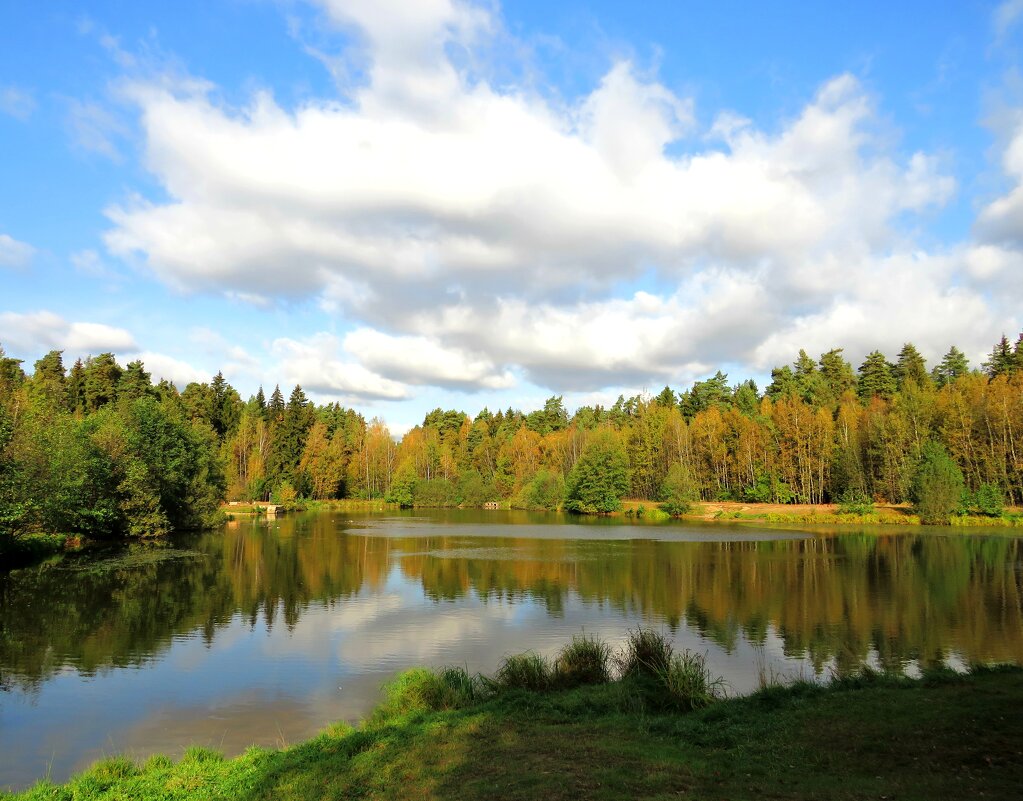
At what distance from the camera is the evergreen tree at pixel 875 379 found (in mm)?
87812

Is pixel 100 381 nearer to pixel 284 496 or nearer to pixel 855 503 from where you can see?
pixel 284 496

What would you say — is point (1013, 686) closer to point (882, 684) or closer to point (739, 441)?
point (882, 684)

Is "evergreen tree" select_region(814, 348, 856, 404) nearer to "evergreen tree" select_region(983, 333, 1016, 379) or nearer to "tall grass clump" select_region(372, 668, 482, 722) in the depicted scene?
"evergreen tree" select_region(983, 333, 1016, 379)

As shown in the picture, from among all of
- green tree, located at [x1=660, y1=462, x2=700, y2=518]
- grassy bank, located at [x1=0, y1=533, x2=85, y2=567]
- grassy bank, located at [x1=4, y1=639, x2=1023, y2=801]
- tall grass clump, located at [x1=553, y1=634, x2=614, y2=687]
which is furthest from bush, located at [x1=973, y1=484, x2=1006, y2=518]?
grassy bank, located at [x1=0, y1=533, x2=85, y2=567]

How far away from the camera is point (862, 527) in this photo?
59.6m

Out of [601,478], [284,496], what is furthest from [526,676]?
[284,496]

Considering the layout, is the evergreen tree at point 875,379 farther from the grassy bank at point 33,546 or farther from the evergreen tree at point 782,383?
the grassy bank at point 33,546

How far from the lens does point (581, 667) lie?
14148 millimetres

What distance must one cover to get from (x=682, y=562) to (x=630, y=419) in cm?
8419

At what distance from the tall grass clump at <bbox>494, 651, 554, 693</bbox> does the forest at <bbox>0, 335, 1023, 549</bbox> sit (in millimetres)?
26426

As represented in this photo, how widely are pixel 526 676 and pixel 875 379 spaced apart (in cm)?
9092

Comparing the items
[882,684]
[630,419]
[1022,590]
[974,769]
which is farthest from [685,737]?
[630,419]

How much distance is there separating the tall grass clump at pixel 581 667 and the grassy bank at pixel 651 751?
1362mm

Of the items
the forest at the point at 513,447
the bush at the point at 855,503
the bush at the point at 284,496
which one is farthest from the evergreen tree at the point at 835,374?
the bush at the point at 284,496
